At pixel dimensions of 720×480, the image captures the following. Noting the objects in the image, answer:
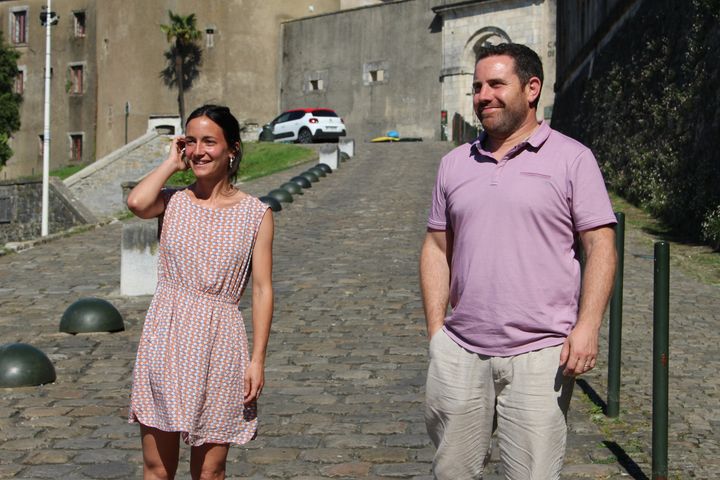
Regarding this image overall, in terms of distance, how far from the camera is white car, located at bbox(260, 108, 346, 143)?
38.8m

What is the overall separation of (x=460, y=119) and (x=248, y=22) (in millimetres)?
15139

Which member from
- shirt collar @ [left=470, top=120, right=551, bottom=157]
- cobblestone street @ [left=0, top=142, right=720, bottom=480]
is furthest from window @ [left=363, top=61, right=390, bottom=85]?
shirt collar @ [left=470, top=120, right=551, bottom=157]

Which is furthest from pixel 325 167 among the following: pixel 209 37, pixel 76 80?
pixel 76 80

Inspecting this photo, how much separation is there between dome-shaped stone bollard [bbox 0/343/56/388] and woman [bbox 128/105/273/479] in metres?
3.59

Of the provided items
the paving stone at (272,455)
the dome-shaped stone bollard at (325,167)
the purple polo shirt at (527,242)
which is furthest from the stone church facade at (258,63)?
the purple polo shirt at (527,242)

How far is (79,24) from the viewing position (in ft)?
169

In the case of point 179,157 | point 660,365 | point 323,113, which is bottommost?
A: point 660,365

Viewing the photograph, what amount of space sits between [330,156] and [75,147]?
27.1 meters

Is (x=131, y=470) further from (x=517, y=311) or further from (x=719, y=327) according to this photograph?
(x=719, y=327)

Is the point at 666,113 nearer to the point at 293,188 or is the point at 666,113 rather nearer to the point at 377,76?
the point at 293,188

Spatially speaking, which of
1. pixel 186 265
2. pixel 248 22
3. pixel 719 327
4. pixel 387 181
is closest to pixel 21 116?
pixel 248 22

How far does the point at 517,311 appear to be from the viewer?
11.1 feet

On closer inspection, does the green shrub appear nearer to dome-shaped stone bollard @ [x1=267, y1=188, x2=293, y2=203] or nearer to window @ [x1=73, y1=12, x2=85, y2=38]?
dome-shaped stone bollard @ [x1=267, y1=188, x2=293, y2=203]

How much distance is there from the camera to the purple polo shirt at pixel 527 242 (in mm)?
3396
